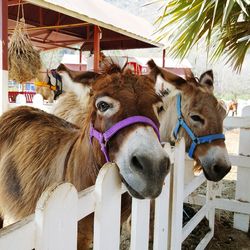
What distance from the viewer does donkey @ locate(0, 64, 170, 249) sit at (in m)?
1.20

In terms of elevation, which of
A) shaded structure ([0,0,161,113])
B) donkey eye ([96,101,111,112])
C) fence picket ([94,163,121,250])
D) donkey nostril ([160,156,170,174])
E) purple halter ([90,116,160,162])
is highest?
shaded structure ([0,0,161,113])

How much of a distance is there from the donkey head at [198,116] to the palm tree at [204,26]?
2.62ft

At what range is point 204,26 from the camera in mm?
3500

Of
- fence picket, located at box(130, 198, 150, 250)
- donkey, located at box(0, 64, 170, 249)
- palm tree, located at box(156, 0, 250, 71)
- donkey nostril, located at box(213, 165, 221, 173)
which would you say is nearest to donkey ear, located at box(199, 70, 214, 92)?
palm tree, located at box(156, 0, 250, 71)

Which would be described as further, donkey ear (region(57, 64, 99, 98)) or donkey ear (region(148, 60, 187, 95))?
donkey ear (region(148, 60, 187, 95))

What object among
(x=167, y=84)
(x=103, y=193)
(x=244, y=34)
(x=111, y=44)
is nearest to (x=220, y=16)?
(x=244, y=34)

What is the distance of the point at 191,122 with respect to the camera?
2510 millimetres

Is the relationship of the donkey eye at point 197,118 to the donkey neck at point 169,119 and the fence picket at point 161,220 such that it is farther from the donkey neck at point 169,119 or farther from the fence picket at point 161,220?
the fence picket at point 161,220

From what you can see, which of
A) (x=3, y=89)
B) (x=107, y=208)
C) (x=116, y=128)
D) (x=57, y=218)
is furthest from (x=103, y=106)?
(x=3, y=89)

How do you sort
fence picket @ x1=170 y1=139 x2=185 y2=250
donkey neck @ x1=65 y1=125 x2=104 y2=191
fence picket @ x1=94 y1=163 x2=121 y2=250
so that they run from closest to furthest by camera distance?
fence picket @ x1=94 y1=163 x2=121 y2=250 < donkey neck @ x1=65 y1=125 x2=104 y2=191 < fence picket @ x1=170 y1=139 x2=185 y2=250

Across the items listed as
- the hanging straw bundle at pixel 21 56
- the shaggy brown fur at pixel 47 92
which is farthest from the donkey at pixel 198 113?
the shaggy brown fur at pixel 47 92

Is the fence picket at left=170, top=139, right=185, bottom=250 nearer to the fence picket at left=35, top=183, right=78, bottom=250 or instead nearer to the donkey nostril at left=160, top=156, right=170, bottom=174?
the donkey nostril at left=160, top=156, right=170, bottom=174

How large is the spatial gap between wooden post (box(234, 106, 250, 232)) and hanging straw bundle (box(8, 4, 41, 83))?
3.46 meters

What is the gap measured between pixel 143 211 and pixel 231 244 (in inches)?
86.6
